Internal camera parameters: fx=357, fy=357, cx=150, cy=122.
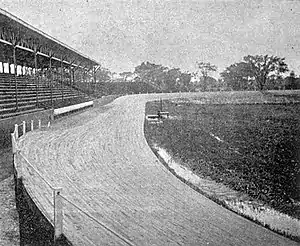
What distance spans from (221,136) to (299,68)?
9578mm

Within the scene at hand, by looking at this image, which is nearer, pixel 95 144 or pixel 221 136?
pixel 95 144

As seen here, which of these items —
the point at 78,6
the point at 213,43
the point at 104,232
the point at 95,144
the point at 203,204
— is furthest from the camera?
the point at 95,144

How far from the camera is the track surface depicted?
4.09 meters

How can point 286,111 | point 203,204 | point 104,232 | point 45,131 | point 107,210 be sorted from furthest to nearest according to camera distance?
point 286,111
point 45,131
point 203,204
point 107,210
point 104,232

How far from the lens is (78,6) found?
7965 mm

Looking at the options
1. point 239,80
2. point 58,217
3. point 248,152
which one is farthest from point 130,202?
point 239,80

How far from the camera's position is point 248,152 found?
1016 centimetres

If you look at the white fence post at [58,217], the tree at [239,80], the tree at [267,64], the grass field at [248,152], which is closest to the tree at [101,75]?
the tree at [239,80]

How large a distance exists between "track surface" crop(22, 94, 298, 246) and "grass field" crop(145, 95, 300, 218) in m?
1.42

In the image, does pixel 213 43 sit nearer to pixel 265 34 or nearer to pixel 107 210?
pixel 265 34

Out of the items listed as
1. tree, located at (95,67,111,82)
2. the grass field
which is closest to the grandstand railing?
the grass field

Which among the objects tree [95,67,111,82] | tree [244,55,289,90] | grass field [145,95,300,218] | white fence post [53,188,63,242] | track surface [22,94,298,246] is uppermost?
tree [244,55,289,90]

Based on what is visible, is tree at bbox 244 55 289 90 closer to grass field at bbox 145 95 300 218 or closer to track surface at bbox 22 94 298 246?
grass field at bbox 145 95 300 218

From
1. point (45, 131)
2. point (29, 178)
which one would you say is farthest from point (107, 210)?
point (45, 131)
